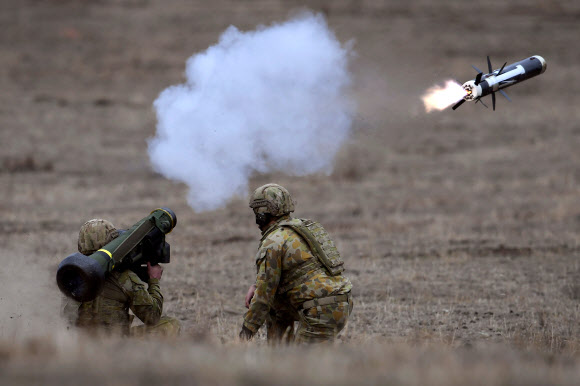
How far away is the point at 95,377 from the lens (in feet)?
17.6

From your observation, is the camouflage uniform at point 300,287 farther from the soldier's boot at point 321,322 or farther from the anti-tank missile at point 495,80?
the anti-tank missile at point 495,80

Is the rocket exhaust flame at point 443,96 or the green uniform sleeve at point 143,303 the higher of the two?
the rocket exhaust flame at point 443,96

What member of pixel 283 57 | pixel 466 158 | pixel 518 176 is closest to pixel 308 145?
pixel 283 57

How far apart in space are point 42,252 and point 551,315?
9338 millimetres

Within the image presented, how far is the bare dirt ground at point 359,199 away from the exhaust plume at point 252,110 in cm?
141

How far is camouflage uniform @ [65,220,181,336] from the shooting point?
785cm

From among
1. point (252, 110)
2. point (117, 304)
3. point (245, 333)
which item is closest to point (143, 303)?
point (117, 304)

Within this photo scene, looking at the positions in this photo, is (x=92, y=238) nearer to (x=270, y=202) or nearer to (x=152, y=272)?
(x=152, y=272)

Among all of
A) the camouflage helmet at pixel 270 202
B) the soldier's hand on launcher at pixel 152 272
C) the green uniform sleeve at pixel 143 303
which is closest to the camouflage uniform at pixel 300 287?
the camouflage helmet at pixel 270 202

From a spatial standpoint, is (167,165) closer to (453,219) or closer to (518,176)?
(453,219)

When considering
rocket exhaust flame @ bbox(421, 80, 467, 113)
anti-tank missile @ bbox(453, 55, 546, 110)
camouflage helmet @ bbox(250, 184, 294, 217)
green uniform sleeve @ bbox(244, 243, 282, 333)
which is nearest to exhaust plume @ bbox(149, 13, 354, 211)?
rocket exhaust flame @ bbox(421, 80, 467, 113)

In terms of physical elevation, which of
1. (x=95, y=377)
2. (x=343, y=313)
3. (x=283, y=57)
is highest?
(x=283, y=57)

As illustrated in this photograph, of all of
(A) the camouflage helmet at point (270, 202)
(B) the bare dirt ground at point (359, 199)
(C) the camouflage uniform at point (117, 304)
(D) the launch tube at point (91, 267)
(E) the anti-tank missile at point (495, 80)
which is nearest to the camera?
(B) the bare dirt ground at point (359, 199)

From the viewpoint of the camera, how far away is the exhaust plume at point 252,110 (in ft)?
33.3
